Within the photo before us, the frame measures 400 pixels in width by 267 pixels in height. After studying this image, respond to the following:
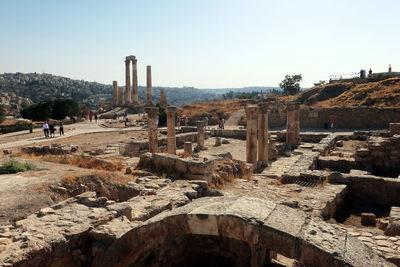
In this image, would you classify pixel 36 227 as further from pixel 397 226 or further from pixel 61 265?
pixel 397 226

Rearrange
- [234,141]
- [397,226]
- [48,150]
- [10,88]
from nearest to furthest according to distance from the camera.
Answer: [397,226] → [48,150] → [234,141] → [10,88]


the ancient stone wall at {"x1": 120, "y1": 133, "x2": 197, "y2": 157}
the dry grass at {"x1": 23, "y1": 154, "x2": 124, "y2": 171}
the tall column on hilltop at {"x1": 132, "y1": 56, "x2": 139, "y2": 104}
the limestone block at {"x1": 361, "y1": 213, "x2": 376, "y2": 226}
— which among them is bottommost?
the limestone block at {"x1": 361, "y1": 213, "x2": 376, "y2": 226}

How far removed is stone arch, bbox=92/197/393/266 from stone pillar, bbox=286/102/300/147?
57.1ft

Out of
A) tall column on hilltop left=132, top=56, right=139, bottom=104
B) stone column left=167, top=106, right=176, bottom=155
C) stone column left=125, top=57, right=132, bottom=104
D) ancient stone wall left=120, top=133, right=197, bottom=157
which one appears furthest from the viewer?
stone column left=125, top=57, right=132, bottom=104

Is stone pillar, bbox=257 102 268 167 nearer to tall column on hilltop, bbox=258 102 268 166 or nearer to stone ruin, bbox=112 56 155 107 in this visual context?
tall column on hilltop, bbox=258 102 268 166

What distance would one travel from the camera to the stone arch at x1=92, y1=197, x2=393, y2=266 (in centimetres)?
343

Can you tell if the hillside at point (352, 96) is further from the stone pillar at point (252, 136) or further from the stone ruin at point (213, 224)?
the stone ruin at point (213, 224)

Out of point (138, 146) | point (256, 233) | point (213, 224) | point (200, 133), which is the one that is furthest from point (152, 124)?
point (256, 233)

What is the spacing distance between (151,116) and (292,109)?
10.3m

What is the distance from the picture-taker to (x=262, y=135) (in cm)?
1673

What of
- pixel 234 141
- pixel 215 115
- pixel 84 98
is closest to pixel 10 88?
pixel 84 98

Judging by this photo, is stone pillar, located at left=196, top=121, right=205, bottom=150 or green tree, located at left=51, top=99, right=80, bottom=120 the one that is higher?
green tree, located at left=51, top=99, right=80, bottom=120

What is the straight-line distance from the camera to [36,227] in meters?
5.26

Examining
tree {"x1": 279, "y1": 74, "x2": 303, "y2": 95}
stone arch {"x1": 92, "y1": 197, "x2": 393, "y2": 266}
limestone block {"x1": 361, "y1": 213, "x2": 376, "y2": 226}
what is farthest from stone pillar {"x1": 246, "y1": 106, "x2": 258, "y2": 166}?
tree {"x1": 279, "y1": 74, "x2": 303, "y2": 95}
